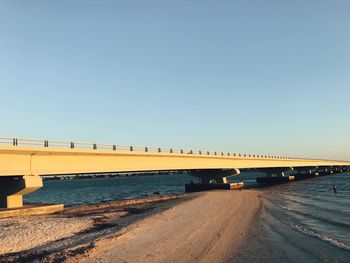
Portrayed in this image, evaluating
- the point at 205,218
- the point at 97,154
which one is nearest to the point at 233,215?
the point at 205,218

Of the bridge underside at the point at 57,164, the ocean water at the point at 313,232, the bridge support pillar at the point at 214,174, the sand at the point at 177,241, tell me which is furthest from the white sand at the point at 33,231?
the bridge support pillar at the point at 214,174

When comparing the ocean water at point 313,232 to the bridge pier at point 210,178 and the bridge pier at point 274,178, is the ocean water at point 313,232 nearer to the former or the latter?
the bridge pier at point 210,178

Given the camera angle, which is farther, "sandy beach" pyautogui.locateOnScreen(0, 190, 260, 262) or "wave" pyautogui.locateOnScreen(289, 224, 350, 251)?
"wave" pyautogui.locateOnScreen(289, 224, 350, 251)

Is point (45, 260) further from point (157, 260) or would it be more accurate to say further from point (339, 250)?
point (339, 250)

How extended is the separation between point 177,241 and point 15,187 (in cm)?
2264

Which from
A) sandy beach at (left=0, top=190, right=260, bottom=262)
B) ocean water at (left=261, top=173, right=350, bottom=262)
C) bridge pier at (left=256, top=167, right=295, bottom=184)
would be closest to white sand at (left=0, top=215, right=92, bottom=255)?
sandy beach at (left=0, top=190, right=260, bottom=262)

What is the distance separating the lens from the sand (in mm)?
16719

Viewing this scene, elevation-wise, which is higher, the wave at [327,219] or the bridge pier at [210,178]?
the bridge pier at [210,178]

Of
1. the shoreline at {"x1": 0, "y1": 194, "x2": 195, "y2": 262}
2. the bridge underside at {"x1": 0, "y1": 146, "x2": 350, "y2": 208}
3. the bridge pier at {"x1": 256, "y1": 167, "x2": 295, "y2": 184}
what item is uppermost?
the bridge underside at {"x1": 0, "y1": 146, "x2": 350, "y2": 208}

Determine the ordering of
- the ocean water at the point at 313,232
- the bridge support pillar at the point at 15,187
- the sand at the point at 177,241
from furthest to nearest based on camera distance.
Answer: the bridge support pillar at the point at 15,187, the ocean water at the point at 313,232, the sand at the point at 177,241

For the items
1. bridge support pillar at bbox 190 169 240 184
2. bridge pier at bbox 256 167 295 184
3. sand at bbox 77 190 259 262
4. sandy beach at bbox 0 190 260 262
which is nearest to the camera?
sand at bbox 77 190 259 262

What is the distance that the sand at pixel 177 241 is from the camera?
1672 cm

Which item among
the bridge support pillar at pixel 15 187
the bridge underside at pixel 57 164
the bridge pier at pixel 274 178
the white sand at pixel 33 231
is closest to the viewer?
the white sand at pixel 33 231

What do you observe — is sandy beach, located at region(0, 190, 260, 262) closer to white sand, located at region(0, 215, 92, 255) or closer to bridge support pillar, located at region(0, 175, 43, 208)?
white sand, located at region(0, 215, 92, 255)
